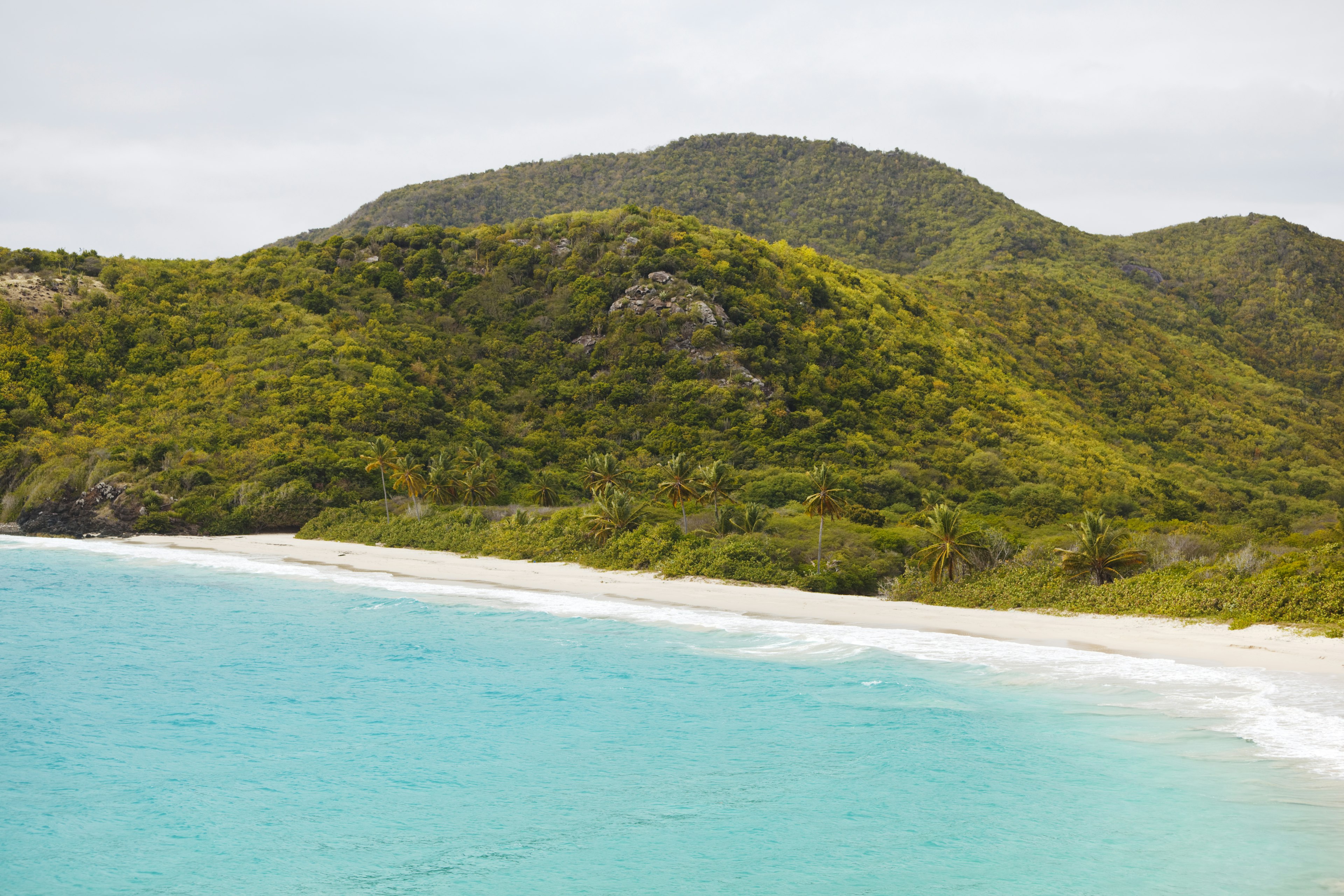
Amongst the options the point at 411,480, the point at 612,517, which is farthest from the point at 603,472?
the point at 411,480

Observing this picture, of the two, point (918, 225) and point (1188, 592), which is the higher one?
point (918, 225)

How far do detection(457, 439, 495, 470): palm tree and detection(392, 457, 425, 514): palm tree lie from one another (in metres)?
3.05

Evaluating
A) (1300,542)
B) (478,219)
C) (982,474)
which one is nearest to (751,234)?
(478,219)

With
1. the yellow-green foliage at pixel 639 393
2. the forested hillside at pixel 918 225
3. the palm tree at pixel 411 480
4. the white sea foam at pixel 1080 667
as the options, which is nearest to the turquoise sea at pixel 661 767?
the white sea foam at pixel 1080 667

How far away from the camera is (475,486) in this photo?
2227 inches

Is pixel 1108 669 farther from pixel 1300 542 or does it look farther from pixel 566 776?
pixel 1300 542

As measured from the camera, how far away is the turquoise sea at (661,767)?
1340cm

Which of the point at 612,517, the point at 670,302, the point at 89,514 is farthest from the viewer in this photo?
the point at 670,302

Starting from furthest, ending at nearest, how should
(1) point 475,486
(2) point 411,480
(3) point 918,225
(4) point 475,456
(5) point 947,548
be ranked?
(3) point 918,225, (4) point 475,456, (1) point 475,486, (2) point 411,480, (5) point 947,548

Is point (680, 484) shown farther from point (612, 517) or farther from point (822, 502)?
point (822, 502)

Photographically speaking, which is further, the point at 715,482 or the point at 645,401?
the point at 645,401

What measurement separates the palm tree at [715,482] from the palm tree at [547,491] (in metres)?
17.4

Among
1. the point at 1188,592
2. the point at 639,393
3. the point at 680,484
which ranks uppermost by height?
the point at 639,393

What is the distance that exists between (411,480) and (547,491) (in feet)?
30.5
